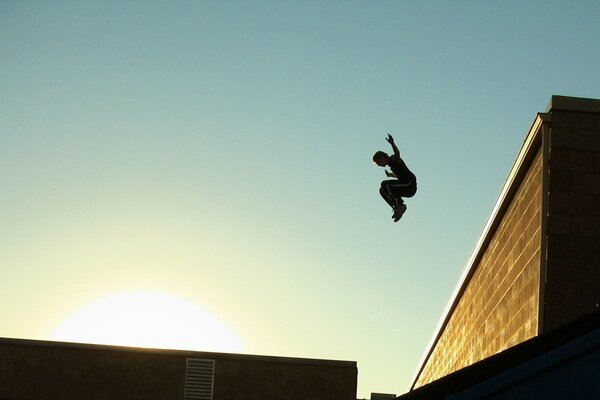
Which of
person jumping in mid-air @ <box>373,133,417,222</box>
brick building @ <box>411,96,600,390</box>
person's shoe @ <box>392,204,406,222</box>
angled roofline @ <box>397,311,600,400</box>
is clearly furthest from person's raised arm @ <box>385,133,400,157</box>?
angled roofline @ <box>397,311,600,400</box>

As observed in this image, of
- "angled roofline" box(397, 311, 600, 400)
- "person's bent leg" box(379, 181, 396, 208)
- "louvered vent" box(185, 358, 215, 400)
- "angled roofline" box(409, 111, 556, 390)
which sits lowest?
"angled roofline" box(397, 311, 600, 400)

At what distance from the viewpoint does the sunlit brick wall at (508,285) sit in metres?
17.3

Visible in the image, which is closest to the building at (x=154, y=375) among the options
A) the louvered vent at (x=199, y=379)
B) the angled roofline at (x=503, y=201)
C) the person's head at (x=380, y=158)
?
the louvered vent at (x=199, y=379)

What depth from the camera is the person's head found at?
15.8 m

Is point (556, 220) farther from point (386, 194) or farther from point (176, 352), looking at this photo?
point (176, 352)

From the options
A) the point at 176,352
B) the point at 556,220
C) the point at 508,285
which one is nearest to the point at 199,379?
the point at 176,352

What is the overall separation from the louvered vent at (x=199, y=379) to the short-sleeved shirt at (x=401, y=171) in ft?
30.9

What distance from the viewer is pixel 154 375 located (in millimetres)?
23625

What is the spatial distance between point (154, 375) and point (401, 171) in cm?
1017

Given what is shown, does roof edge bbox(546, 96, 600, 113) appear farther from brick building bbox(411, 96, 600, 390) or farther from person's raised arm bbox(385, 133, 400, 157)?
person's raised arm bbox(385, 133, 400, 157)

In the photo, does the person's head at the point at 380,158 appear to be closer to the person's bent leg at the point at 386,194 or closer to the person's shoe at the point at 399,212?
the person's bent leg at the point at 386,194

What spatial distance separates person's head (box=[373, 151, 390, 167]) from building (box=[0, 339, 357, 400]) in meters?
9.30

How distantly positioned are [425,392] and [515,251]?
1164cm

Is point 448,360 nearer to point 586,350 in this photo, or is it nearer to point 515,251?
point 515,251
